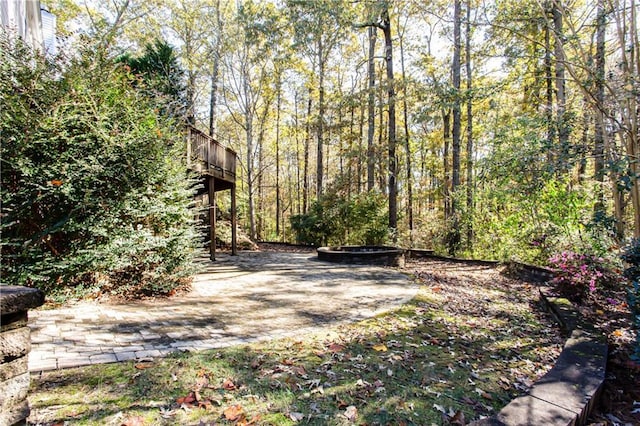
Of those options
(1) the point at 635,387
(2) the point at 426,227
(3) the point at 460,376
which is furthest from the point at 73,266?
(2) the point at 426,227

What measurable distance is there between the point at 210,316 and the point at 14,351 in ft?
8.84

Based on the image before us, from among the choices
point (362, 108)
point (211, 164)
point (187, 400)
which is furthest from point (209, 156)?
point (187, 400)

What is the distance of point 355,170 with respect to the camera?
1476cm

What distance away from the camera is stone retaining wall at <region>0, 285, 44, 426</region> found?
4.48 feet

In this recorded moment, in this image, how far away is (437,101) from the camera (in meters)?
8.16

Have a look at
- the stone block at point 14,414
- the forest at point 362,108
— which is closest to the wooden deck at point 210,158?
the forest at point 362,108

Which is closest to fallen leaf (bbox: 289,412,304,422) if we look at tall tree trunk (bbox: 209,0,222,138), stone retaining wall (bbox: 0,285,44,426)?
stone retaining wall (bbox: 0,285,44,426)

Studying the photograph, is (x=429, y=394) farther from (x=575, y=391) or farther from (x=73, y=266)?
(x=73, y=266)

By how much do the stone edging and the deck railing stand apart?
6.40 m

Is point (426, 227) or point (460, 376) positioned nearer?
point (460, 376)

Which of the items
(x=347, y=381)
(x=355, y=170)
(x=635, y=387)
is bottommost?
(x=635, y=387)

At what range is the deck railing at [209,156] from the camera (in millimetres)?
7269

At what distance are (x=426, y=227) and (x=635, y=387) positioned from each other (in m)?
10.6

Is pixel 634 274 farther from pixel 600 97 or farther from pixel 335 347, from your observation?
pixel 600 97
